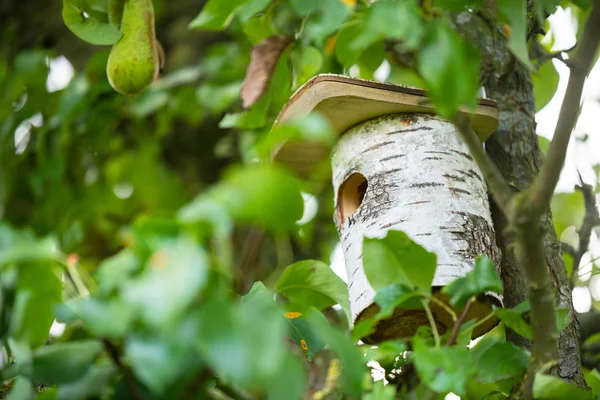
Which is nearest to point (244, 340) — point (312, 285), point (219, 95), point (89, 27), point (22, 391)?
point (22, 391)

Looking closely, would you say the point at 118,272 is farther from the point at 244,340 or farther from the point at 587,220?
the point at 587,220

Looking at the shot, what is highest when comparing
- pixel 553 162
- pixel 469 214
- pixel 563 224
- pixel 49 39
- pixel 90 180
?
pixel 553 162

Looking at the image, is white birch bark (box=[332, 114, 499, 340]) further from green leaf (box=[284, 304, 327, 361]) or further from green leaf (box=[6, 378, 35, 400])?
green leaf (box=[6, 378, 35, 400])

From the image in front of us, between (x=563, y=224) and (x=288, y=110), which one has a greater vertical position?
(x=288, y=110)

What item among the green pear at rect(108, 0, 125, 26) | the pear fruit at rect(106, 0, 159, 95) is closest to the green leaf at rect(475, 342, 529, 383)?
the pear fruit at rect(106, 0, 159, 95)

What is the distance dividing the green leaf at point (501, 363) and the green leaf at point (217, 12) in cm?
66

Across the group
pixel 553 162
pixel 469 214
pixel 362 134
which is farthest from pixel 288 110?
pixel 553 162

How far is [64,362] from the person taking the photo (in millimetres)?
684

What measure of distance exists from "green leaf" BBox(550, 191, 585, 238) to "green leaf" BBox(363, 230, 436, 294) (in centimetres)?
97

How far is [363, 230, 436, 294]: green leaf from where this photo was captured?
2.96 feet

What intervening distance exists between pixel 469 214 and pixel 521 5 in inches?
17.7

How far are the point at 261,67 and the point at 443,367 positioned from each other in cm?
79

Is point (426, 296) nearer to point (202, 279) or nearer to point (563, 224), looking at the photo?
point (202, 279)

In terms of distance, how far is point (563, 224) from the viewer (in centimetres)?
182
